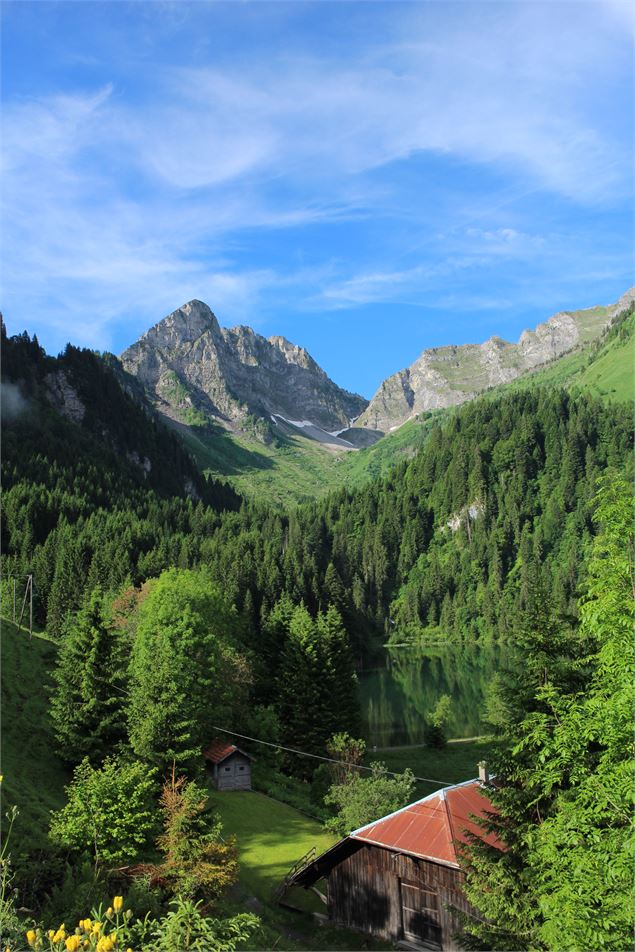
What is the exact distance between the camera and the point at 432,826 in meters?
27.9

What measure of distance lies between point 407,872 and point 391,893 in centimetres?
151

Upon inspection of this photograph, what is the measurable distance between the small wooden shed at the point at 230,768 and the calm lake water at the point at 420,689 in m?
24.2

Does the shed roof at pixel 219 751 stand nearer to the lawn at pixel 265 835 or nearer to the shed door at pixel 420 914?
the lawn at pixel 265 835

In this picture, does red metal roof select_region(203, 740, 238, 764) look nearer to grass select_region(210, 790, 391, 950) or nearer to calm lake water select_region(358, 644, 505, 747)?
grass select_region(210, 790, 391, 950)

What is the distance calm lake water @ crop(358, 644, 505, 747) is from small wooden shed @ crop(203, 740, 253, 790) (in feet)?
79.5

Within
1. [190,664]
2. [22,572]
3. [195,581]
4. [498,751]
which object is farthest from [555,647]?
[22,572]

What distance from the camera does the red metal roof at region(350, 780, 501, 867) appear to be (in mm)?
26797

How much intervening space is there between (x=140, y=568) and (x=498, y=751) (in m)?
104

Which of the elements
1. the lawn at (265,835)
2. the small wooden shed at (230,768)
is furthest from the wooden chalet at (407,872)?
the small wooden shed at (230,768)

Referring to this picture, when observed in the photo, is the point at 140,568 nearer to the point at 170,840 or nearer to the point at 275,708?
the point at 275,708

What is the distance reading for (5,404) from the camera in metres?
197

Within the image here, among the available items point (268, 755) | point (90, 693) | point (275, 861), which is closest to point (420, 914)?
point (275, 861)

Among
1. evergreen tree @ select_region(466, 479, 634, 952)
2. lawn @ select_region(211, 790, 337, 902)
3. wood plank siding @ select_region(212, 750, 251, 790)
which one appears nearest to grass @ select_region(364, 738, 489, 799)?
lawn @ select_region(211, 790, 337, 902)

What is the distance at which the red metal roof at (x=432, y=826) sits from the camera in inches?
1055
